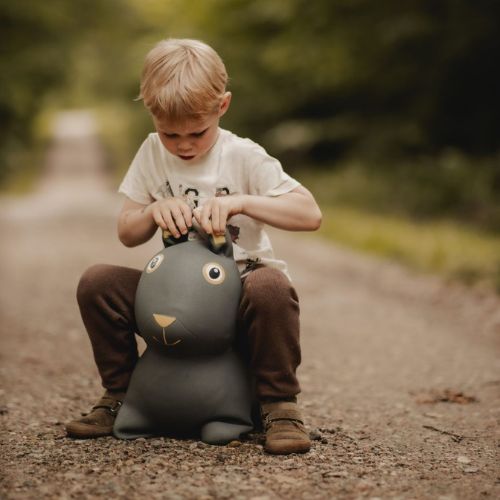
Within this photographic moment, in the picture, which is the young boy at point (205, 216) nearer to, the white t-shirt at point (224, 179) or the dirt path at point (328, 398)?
the white t-shirt at point (224, 179)

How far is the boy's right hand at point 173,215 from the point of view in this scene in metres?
2.62

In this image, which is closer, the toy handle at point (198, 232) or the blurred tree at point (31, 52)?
the toy handle at point (198, 232)

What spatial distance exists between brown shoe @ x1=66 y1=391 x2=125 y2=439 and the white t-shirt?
2.45ft

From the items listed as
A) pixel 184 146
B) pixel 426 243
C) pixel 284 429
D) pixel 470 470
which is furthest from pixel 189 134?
pixel 426 243

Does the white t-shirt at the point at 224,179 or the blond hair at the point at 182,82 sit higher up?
the blond hair at the point at 182,82

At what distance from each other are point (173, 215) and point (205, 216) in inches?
5.5

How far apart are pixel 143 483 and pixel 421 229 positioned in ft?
23.2

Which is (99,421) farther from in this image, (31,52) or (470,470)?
(31,52)

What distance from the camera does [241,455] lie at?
2.51 meters

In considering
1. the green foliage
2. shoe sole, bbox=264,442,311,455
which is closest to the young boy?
shoe sole, bbox=264,442,311,455

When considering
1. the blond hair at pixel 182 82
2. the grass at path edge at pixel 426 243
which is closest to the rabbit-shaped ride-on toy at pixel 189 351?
the blond hair at pixel 182 82

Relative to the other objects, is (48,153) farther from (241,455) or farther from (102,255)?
(241,455)

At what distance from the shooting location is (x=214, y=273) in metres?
2.57

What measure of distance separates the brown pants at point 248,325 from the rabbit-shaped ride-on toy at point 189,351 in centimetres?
7
